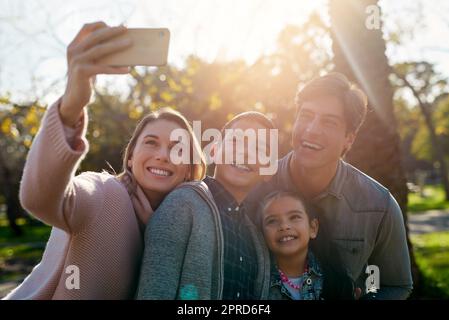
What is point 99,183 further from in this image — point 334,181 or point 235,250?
point 334,181

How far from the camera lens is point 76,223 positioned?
1.83m

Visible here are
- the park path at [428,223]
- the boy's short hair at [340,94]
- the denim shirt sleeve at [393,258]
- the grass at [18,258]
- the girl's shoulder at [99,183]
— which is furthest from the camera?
the park path at [428,223]

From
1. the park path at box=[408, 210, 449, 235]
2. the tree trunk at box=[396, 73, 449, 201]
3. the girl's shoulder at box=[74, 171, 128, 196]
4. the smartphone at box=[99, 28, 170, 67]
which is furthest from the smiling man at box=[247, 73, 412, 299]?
the park path at box=[408, 210, 449, 235]

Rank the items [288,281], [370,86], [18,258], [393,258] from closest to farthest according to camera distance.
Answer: [288,281] → [393,258] → [370,86] → [18,258]

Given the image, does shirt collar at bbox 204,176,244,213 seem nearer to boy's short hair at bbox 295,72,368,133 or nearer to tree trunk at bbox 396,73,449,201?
boy's short hair at bbox 295,72,368,133

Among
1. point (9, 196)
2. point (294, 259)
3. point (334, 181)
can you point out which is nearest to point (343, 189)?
point (334, 181)

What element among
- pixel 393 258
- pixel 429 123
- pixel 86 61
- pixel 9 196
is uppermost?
pixel 429 123

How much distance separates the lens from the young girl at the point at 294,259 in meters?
2.68

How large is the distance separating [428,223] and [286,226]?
14.9m

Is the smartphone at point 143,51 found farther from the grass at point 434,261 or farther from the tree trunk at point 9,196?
the tree trunk at point 9,196

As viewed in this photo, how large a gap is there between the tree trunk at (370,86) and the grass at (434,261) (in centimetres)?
146

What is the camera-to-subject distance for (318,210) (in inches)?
124

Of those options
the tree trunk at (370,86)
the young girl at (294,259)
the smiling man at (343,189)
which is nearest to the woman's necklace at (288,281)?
the young girl at (294,259)

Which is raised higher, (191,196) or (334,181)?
(334,181)
